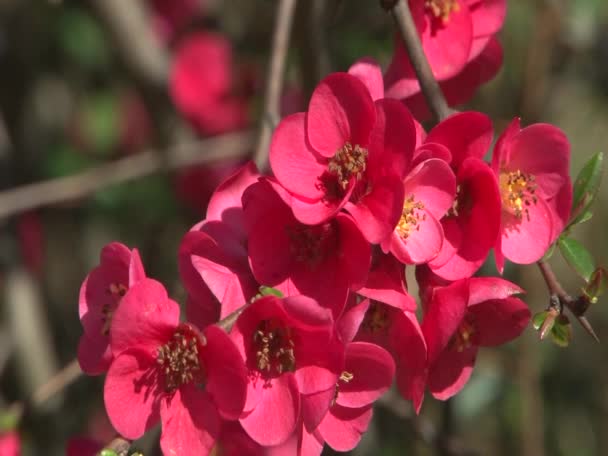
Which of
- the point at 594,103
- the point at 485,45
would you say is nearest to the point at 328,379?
the point at 485,45

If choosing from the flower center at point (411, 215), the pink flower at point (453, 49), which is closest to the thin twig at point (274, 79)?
the pink flower at point (453, 49)

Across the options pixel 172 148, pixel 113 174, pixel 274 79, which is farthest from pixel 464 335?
pixel 172 148

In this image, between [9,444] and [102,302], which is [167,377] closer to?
[102,302]

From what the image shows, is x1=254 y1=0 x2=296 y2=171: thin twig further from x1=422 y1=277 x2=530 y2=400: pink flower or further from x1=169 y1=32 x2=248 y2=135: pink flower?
x1=169 y1=32 x2=248 y2=135: pink flower

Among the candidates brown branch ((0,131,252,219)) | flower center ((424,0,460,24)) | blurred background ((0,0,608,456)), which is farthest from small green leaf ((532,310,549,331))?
brown branch ((0,131,252,219))

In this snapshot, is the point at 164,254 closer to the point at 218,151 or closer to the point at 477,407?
the point at 218,151

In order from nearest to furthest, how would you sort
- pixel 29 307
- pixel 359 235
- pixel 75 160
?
pixel 359 235 → pixel 29 307 → pixel 75 160

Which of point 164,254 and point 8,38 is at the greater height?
point 8,38
